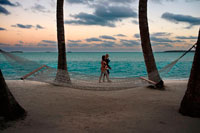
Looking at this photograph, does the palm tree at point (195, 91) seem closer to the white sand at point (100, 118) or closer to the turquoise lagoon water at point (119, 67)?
the white sand at point (100, 118)

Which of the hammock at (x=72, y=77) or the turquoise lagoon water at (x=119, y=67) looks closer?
the hammock at (x=72, y=77)

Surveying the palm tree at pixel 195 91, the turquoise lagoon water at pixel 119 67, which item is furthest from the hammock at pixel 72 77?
the palm tree at pixel 195 91

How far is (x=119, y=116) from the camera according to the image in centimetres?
288

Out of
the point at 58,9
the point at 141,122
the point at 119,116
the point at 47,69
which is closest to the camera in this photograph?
the point at 141,122

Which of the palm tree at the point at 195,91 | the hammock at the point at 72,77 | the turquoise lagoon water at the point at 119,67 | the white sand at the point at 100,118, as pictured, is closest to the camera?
the white sand at the point at 100,118

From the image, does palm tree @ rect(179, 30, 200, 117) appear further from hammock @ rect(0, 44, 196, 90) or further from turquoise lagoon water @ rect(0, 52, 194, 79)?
turquoise lagoon water @ rect(0, 52, 194, 79)

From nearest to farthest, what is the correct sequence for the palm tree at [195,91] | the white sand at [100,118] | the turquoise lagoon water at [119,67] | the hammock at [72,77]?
1. the white sand at [100,118]
2. the palm tree at [195,91]
3. the hammock at [72,77]
4. the turquoise lagoon water at [119,67]

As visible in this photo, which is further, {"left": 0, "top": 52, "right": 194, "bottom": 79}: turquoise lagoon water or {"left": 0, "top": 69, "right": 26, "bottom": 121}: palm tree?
{"left": 0, "top": 52, "right": 194, "bottom": 79}: turquoise lagoon water

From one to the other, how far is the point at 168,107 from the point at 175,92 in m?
1.80

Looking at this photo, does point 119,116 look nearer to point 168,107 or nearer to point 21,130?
point 168,107

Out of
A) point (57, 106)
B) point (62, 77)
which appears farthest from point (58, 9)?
point (57, 106)

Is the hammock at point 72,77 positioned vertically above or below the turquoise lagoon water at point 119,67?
above

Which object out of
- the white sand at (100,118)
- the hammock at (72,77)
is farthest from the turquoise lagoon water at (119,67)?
the white sand at (100,118)

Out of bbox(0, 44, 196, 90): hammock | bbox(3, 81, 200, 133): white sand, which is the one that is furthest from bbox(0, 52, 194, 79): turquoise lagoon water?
bbox(3, 81, 200, 133): white sand
